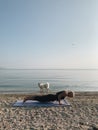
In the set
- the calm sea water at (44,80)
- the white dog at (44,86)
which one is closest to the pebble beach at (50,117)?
the white dog at (44,86)

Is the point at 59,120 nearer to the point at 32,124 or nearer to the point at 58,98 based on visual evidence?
the point at 32,124

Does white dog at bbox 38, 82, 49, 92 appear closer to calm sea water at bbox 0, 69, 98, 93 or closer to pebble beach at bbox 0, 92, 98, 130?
calm sea water at bbox 0, 69, 98, 93

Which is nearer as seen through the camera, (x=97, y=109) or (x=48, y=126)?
(x=48, y=126)

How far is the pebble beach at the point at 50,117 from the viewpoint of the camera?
11.3 m

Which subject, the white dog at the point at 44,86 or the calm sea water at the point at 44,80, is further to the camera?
the calm sea water at the point at 44,80

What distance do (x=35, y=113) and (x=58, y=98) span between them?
2537 millimetres

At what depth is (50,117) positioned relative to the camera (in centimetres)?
1274

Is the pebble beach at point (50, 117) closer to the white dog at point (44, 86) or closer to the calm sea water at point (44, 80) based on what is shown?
the white dog at point (44, 86)

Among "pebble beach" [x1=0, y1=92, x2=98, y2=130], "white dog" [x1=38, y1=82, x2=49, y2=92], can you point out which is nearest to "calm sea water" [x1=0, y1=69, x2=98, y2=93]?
"white dog" [x1=38, y1=82, x2=49, y2=92]

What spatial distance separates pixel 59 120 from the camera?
40.1 feet

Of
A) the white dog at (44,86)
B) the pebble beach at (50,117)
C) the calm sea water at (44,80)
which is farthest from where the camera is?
the calm sea water at (44,80)

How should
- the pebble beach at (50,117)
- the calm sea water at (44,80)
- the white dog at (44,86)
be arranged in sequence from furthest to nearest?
the calm sea water at (44,80) → the white dog at (44,86) → the pebble beach at (50,117)

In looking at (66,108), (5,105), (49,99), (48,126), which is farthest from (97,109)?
(5,105)

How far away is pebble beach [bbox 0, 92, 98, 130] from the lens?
36.9 ft
